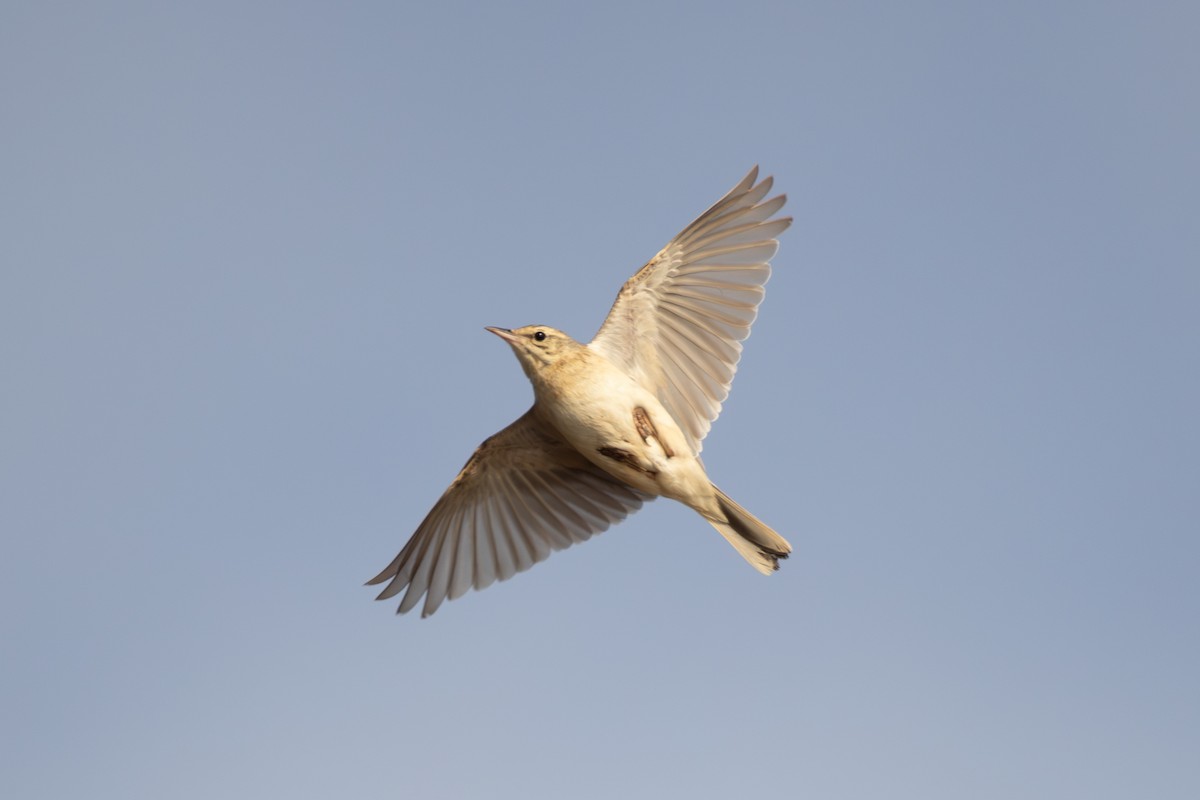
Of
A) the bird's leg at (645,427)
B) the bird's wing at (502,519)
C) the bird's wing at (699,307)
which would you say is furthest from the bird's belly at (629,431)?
the bird's wing at (502,519)

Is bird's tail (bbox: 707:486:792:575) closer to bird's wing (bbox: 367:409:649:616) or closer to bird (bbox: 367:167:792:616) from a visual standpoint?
bird (bbox: 367:167:792:616)

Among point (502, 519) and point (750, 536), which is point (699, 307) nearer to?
point (750, 536)

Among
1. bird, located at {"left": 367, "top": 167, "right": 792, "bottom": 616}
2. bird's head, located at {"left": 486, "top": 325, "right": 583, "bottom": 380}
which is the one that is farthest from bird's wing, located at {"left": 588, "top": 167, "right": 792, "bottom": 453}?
bird's head, located at {"left": 486, "top": 325, "right": 583, "bottom": 380}

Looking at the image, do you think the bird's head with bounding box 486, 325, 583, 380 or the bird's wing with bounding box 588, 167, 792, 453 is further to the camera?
the bird's wing with bounding box 588, 167, 792, 453

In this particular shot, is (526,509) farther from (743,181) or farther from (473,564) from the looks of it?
(743,181)

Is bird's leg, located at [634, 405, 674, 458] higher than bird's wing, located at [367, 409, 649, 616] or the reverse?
higher

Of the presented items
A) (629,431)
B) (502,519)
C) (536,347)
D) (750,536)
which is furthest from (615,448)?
(502,519)

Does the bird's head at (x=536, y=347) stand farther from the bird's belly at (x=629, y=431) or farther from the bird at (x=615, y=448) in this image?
the bird's belly at (x=629, y=431)

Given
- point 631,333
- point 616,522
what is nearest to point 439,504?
point 616,522
